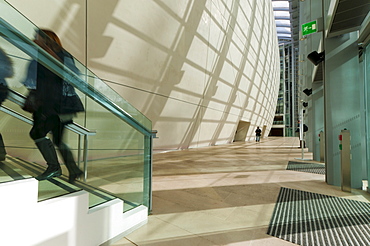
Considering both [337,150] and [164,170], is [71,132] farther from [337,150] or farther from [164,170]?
[337,150]

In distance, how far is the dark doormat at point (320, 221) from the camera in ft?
6.78

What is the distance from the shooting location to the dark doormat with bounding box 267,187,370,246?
6.78 ft

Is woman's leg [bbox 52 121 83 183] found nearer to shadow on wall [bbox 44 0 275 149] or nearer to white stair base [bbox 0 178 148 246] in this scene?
white stair base [bbox 0 178 148 246]

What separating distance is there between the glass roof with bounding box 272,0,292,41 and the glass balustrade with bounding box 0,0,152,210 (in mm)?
45950

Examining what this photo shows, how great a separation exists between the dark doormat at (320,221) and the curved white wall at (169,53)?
5891mm

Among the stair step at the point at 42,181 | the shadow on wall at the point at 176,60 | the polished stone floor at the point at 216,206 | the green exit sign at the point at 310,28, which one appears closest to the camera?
the stair step at the point at 42,181

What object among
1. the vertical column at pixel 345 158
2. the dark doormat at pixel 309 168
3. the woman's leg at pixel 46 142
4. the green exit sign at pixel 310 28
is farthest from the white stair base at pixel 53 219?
the green exit sign at pixel 310 28

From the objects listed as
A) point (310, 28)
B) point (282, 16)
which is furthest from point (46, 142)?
point (282, 16)

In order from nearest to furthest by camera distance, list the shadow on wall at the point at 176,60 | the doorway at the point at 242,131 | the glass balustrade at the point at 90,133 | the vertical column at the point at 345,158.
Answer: the glass balustrade at the point at 90,133 → the vertical column at the point at 345,158 → the shadow on wall at the point at 176,60 → the doorway at the point at 242,131

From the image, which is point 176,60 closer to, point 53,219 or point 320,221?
point 320,221

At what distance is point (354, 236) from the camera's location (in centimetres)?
212

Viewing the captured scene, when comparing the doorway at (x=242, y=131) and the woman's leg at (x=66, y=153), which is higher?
the doorway at (x=242, y=131)

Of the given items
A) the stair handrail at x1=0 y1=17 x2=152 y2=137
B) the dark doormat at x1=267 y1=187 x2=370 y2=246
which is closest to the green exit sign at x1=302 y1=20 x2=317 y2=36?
the dark doormat at x1=267 y1=187 x2=370 y2=246

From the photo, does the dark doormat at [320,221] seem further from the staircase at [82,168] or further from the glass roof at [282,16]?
the glass roof at [282,16]
